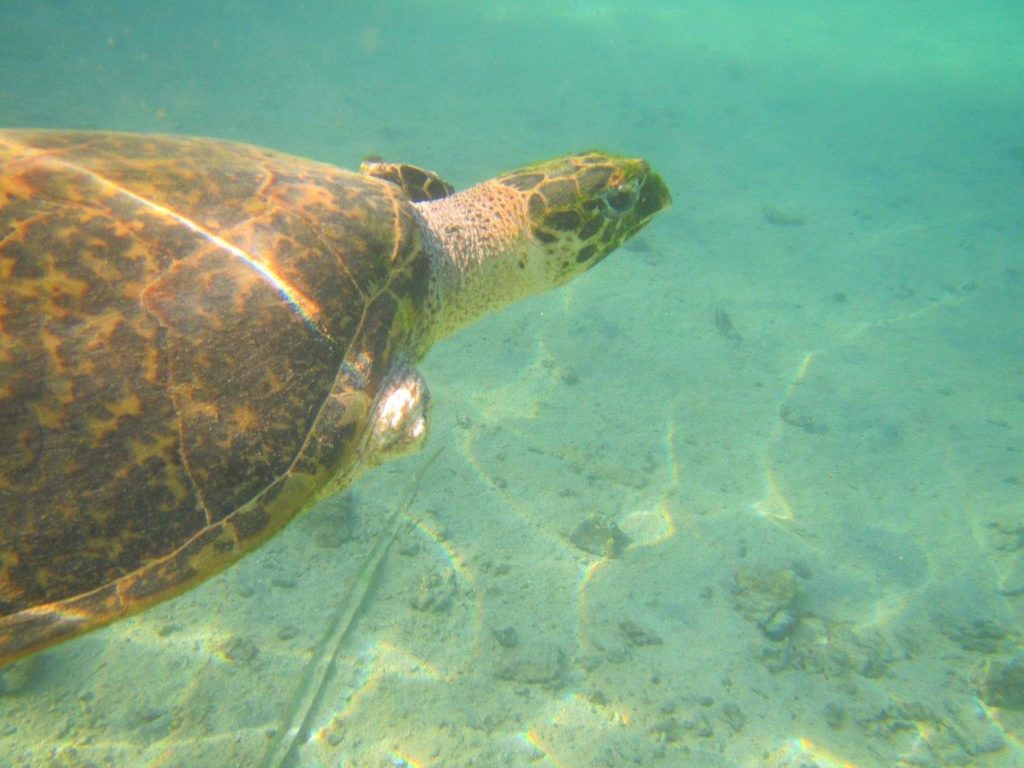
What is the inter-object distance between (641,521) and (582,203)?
3216 millimetres

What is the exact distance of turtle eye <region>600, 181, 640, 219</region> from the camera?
2.80 metres

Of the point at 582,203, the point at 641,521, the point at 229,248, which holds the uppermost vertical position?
the point at 229,248

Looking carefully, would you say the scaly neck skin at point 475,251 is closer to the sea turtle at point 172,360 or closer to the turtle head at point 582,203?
the turtle head at point 582,203

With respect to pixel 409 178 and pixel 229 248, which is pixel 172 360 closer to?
pixel 229 248

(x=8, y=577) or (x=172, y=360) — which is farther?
(x=172, y=360)

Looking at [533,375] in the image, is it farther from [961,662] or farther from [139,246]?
[139,246]

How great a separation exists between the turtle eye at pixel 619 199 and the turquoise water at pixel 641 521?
109 inches

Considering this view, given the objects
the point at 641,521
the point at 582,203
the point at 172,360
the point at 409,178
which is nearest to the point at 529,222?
the point at 582,203

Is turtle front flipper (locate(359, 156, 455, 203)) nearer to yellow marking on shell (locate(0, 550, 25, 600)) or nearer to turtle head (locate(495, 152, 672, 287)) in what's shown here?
turtle head (locate(495, 152, 672, 287))

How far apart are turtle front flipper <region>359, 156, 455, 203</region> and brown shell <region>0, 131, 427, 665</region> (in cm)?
114

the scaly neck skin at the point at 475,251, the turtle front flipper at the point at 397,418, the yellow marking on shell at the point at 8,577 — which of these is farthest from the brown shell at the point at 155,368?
the scaly neck skin at the point at 475,251

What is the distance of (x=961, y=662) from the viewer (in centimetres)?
444

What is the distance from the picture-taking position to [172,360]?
157 cm

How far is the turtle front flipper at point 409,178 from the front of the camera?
3090 millimetres
